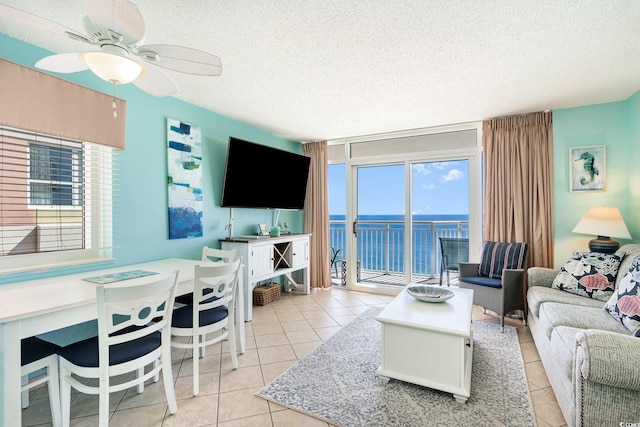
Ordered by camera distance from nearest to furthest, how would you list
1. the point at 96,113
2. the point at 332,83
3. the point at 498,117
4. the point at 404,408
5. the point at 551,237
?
the point at 404,408 → the point at 96,113 → the point at 332,83 → the point at 551,237 → the point at 498,117

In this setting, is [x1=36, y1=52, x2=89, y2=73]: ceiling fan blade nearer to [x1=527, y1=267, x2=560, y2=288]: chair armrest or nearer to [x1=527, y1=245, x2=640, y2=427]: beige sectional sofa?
[x1=527, y1=245, x2=640, y2=427]: beige sectional sofa

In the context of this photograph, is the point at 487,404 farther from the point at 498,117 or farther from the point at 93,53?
the point at 498,117

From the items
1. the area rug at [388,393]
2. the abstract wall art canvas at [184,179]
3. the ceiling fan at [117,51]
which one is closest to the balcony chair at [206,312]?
the area rug at [388,393]

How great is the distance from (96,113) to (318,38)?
178cm

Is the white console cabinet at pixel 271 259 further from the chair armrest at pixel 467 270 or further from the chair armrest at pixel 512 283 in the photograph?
the chair armrest at pixel 512 283

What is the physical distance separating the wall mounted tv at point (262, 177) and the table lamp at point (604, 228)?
3.32 m

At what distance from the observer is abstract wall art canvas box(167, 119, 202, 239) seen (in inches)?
118

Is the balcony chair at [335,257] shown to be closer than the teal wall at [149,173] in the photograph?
No

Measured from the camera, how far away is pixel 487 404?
1.81 m

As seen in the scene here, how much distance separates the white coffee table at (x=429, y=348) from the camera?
6.00ft

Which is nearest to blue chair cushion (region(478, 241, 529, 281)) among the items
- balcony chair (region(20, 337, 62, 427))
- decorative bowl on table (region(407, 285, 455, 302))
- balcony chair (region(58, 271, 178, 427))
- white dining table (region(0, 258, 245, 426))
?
decorative bowl on table (region(407, 285, 455, 302))

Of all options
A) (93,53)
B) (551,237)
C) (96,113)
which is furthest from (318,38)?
(551,237)

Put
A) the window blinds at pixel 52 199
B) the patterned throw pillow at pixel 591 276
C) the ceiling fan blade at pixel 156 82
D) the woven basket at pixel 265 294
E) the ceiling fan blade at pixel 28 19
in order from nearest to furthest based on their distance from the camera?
the ceiling fan blade at pixel 28 19, the ceiling fan blade at pixel 156 82, the window blinds at pixel 52 199, the patterned throw pillow at pixel 591 276, the woven basket at pixel 265 294

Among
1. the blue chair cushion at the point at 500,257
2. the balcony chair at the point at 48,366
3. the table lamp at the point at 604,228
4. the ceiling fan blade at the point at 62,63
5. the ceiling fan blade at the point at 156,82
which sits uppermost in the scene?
the ceiling fan blade at the point at 62,63
